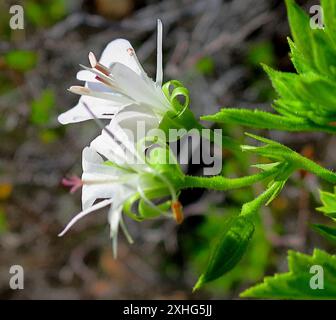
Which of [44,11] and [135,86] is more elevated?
[44,11]

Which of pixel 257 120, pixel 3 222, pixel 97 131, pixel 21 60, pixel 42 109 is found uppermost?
pixel 21 60

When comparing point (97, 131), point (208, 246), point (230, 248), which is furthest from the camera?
point (97, 131)

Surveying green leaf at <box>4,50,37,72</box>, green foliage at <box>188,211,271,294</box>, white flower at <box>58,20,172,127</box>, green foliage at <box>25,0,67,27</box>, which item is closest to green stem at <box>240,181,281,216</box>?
white flower at <box>58,20,172,127</box>

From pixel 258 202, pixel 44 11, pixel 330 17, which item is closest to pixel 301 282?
pixel 258 202

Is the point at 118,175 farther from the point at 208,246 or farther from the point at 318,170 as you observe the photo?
the point at 208,246

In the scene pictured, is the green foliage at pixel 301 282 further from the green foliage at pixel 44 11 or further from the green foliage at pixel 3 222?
the green foliage at pixel 44 11

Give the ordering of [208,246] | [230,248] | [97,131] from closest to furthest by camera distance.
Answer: [230,248]
[208,246]
[97,131]

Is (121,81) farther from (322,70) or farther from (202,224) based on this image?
(202,224)

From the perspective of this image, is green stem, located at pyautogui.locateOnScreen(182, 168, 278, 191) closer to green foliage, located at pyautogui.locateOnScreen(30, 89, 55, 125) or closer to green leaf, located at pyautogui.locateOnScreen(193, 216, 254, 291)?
green leaf, located at pyautogui.locateOnScreen(193, 216, 254, 291)
